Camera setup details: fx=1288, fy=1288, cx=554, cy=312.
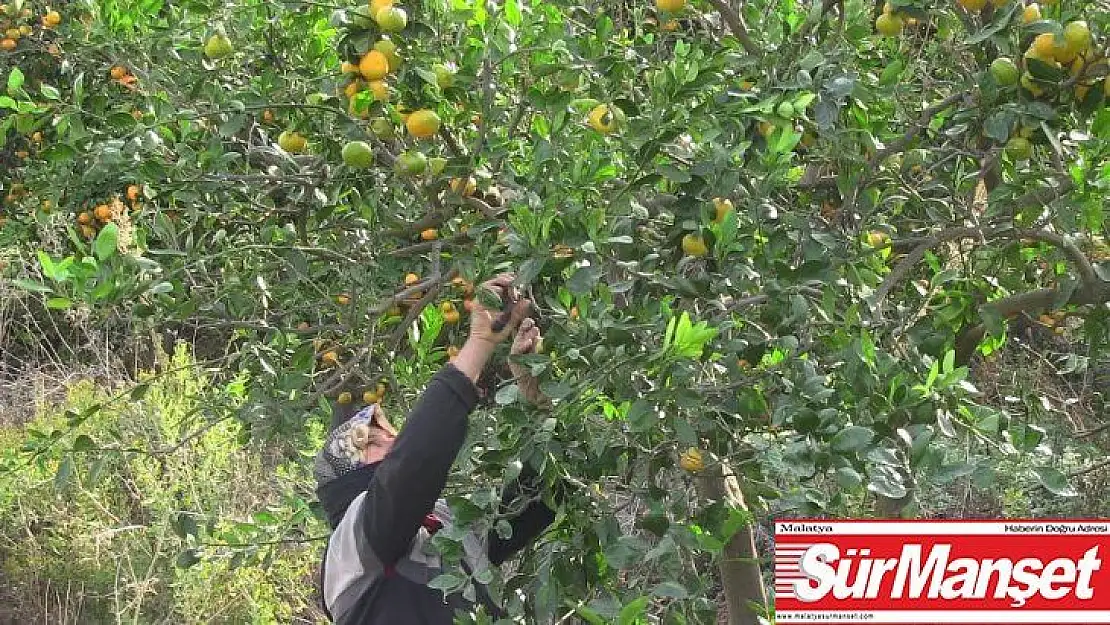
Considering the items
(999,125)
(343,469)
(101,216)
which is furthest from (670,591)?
(101,216)

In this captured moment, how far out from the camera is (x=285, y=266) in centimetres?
223

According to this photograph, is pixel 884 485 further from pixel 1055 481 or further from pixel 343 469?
pixel 343 469

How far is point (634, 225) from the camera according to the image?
1912 mm

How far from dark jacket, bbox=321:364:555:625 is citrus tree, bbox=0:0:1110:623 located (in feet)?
0.54

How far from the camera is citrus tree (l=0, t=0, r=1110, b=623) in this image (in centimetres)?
167

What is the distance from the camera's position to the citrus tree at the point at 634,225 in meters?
1.67

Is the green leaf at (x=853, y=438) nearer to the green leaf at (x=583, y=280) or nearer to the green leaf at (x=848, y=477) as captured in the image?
the green leaf at (x=848, y=477)

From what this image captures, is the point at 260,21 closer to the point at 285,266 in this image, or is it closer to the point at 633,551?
the point at 285,266

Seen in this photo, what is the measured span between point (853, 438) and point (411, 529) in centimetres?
89

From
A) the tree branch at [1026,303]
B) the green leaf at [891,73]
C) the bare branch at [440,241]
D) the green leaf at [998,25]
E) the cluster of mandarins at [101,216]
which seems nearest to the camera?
the green leaf at [998,25]

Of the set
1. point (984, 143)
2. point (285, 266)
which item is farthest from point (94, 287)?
point (984, 143)

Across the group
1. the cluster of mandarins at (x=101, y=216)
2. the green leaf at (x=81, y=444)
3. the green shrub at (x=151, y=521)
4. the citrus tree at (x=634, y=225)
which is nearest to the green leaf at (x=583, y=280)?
the citrus tree at (x=634, y=225)

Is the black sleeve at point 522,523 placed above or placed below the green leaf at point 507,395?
below

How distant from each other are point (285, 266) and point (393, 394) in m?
0.45
